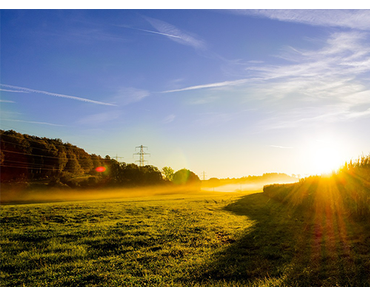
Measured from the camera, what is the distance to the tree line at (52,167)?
220ft

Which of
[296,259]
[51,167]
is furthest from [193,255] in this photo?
[51,167]

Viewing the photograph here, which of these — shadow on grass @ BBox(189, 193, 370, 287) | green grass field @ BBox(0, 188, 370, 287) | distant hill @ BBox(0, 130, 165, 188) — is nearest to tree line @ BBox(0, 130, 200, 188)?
distant hill @ BBox(0, 130, 165, 188)

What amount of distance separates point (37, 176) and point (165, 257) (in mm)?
83095

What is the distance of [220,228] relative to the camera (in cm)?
1475

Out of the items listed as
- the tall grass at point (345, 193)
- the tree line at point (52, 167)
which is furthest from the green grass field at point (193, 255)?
the tree line at point (52, 167)

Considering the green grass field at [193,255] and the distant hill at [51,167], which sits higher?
the distant hill at [51,167]

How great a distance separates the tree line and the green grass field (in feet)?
168

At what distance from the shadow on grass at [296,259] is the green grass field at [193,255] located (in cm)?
2

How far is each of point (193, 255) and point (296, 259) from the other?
145 inches

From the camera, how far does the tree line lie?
220ft

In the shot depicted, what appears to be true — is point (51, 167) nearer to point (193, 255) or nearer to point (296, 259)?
point (193, 255)

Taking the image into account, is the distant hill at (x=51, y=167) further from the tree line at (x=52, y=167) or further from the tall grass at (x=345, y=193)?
the tall grass at (x=345, y=193)

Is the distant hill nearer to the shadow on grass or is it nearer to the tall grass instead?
the tall grass

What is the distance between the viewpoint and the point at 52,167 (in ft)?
271
